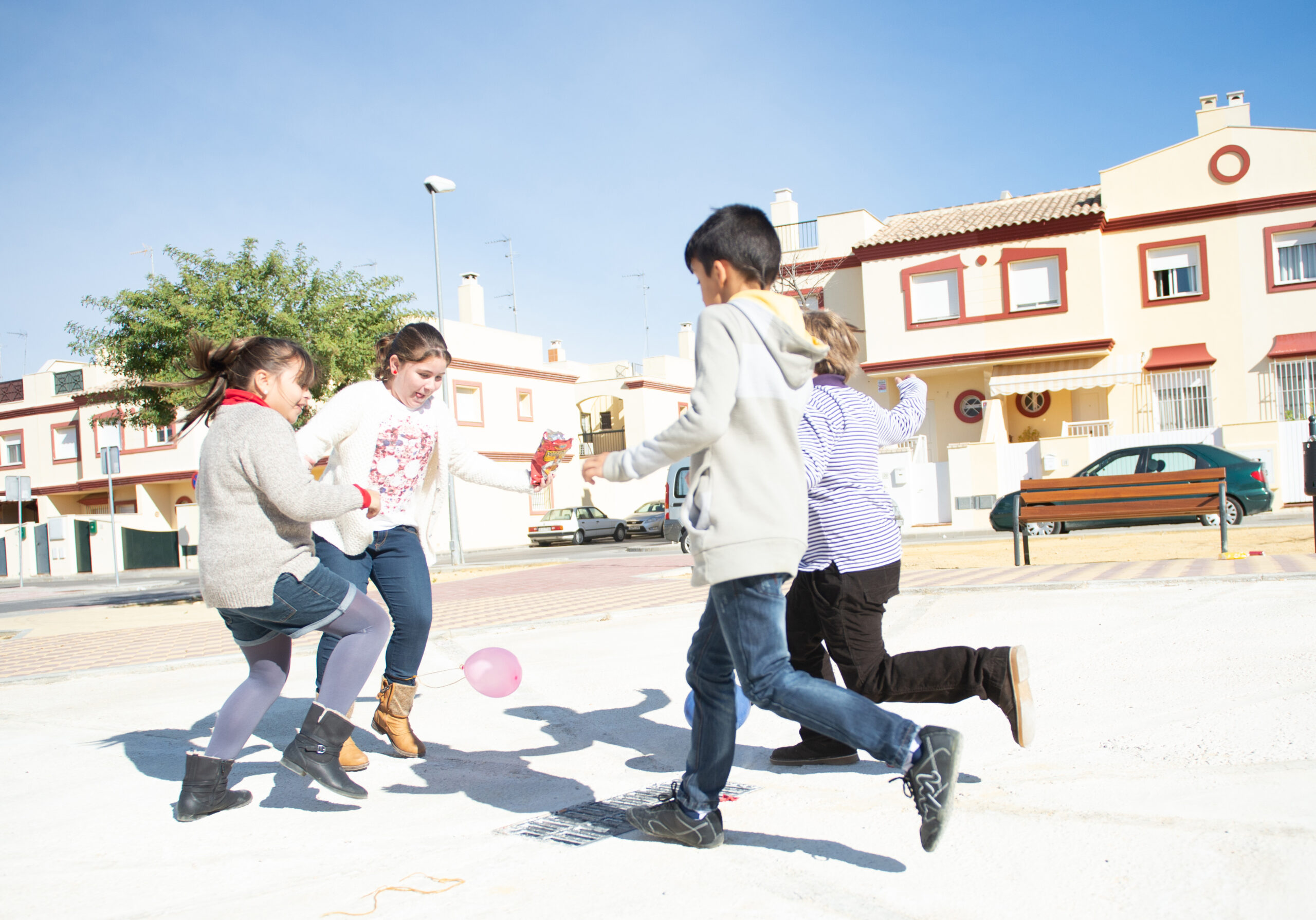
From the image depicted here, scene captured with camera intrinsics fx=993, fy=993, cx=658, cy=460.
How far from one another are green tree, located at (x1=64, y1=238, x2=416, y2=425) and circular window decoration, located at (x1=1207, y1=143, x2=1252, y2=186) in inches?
844

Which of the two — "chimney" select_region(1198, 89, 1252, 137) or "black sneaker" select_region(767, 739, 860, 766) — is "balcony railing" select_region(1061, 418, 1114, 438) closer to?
"chimney" select_region(1198, 89, 1252, 137)

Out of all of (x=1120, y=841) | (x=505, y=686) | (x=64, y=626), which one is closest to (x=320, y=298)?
(x=64, y=626)

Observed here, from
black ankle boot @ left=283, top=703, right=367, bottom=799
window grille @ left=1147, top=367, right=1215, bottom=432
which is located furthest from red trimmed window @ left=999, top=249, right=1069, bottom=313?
black ankle boot @ left=283, top=703, right=367, bottom=799

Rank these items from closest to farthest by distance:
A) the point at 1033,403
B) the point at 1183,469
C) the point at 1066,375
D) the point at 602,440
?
1. the point at 1183,469
2. the point at 1066,375
3. the point at 1033,403
4. the point at 602,440

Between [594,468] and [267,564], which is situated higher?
[594,468]

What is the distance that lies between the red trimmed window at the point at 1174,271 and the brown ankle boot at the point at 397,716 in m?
26.2

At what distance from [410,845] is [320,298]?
44.9 ft

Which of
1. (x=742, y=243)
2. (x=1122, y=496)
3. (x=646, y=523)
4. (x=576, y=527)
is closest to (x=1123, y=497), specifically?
(x=1122, y=496)

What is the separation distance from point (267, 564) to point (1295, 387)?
26.9 metres

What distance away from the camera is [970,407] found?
2750 cm

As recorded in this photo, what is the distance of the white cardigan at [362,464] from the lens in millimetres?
3969

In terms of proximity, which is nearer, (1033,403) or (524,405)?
(1033,403)

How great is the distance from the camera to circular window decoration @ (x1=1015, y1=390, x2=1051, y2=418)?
2706 cm

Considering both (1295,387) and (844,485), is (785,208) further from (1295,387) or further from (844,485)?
(844,485)
